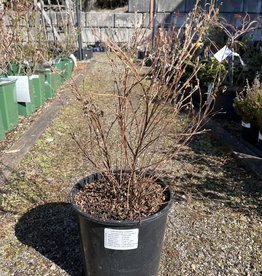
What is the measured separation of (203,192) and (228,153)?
2.99 ft

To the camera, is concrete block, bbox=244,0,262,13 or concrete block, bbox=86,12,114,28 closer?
concrete block, bbox=244,0,262,13

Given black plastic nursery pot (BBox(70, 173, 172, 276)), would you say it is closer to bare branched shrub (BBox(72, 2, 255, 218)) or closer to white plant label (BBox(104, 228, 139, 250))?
white plant label (BBox(104, 228, 139, 250))

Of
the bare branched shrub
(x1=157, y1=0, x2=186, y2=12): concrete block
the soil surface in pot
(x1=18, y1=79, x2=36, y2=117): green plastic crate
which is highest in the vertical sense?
(x1=157, y1=0, x2=186, y2=12): concrete block

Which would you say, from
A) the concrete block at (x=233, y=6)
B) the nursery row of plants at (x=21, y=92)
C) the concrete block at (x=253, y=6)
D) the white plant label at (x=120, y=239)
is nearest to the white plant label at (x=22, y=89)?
the nursery row of plants at (x=21, y=92)

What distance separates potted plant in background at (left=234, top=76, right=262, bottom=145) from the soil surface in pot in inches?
79.1

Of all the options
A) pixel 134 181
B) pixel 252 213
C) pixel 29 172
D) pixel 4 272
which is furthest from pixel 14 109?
pixel 252 213

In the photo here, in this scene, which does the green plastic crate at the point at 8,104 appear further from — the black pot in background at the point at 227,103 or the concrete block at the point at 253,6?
the concrete block at the point at 253,6

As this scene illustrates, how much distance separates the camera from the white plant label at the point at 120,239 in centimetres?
158

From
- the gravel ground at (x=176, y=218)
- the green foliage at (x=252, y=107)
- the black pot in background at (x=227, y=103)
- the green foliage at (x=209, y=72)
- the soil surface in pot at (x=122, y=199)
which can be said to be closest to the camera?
the soil surface in pot at (x=122, y=199)

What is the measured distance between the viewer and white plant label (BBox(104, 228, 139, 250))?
158cm

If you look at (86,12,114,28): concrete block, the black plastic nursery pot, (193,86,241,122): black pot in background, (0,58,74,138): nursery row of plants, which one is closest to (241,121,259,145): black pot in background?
(193,86,241,122): black pot in background

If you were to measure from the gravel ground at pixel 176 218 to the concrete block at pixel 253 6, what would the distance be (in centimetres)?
839

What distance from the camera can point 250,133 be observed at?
3.72 m

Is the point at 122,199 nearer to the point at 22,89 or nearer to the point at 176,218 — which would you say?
the point at 176,218
